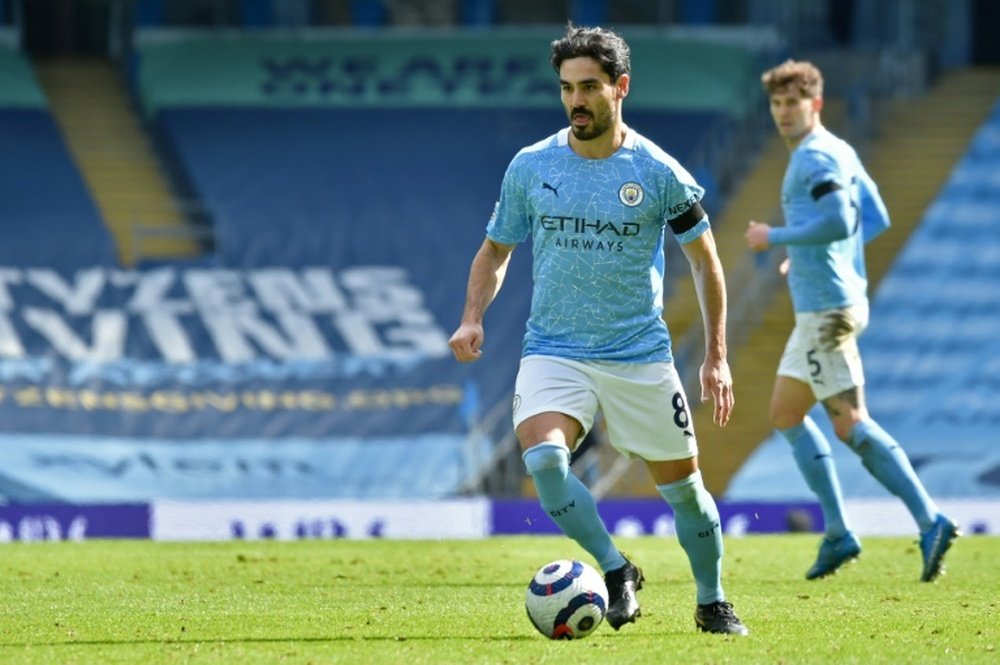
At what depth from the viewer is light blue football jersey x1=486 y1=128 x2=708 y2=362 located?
822 cm

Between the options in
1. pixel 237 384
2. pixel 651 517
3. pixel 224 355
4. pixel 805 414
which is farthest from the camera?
pixel 224 355

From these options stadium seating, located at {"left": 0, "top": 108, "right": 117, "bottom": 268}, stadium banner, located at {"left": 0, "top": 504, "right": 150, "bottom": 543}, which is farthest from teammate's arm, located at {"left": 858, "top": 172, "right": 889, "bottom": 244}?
stadium seating, located at {"left": 0, "top": 108, "right": 117, "bottom": 268}

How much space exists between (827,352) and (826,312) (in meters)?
0.23

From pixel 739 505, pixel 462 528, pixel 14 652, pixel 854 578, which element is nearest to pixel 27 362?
pixel 462 528

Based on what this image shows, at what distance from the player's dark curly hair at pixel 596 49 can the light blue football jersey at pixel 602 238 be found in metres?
0.37

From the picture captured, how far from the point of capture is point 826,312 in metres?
11.4

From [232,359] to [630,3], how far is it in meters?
8.37

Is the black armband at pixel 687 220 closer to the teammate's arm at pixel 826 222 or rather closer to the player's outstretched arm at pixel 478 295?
the player's outstretched arm at pixel 478 295

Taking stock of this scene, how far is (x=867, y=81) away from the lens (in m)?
27.3

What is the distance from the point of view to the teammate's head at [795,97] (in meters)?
11.4

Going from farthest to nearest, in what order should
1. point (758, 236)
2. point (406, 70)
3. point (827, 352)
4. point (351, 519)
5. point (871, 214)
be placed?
1. point (406, 70)
2. point (351, 519)
3. point (871, 214)
4. point (827, 352)
5. point (758, 236)

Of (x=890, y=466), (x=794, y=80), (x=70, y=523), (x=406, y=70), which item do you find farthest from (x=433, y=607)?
(x=406, y=70)

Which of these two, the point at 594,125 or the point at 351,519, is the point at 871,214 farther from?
the point at 351,519

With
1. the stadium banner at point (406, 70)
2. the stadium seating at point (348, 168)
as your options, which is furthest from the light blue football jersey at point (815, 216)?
the stadium banner at point (406, 70)
